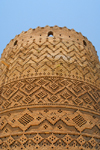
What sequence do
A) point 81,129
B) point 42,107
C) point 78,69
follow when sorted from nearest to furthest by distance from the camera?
point 81,129, point 42,107, point 78,69

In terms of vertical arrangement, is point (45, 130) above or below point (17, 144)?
above

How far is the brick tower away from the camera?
349 centimetres

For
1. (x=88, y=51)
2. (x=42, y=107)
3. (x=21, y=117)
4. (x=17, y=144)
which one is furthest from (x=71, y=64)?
(x=17, y=144)

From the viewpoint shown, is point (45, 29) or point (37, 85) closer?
point (37, 85)

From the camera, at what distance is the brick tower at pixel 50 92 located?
3.49 m

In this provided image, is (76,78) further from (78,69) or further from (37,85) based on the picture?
(37,85)

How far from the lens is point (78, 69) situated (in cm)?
470

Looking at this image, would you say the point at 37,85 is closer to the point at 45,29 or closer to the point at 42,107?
the point at 42,107

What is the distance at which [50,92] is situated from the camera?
13.6ft

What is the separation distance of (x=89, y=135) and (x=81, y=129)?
6.7 inches

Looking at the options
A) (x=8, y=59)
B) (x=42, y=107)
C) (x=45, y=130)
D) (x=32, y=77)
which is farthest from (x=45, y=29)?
(x=45, y=130)

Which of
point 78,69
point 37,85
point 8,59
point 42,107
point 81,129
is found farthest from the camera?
point 8,59

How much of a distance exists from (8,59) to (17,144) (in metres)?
2.49

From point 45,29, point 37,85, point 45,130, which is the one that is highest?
Result: point 45,29
